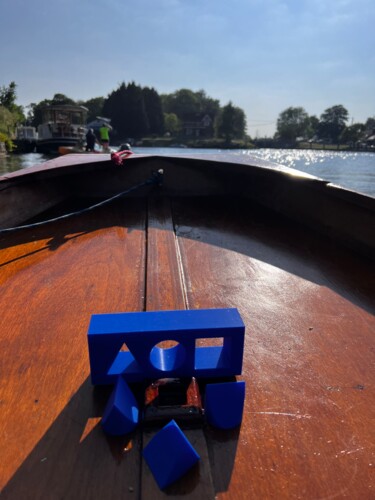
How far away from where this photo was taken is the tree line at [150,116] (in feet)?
201

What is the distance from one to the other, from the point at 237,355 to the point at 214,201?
109 inches

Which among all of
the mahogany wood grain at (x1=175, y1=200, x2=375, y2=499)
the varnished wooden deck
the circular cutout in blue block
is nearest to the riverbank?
the varnished wooden deck

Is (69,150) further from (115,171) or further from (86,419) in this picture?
(86,419)

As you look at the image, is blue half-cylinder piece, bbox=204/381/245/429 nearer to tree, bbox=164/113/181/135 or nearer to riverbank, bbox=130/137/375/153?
riverbank, bbox=130/137/375/153

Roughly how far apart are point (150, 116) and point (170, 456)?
233 ft

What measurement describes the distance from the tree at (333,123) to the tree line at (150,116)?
794 inches

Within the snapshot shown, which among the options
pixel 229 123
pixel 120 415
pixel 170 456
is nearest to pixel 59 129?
pixel 120 415

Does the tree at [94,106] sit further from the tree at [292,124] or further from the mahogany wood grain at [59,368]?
the mahogany wood grain at [59,368]

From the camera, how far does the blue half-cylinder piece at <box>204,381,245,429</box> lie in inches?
32.9

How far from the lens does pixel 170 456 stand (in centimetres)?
72

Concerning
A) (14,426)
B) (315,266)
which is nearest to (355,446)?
(14,426)

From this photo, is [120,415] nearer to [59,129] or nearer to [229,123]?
[59,129]

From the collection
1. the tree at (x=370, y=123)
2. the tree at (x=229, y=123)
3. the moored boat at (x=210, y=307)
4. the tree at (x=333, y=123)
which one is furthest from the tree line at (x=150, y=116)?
the moored boat at (x=210, y=307)

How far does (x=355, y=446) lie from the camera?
0.84 metres
